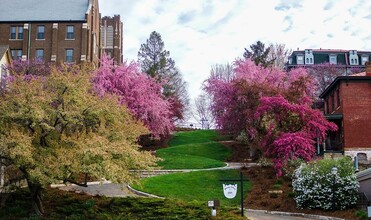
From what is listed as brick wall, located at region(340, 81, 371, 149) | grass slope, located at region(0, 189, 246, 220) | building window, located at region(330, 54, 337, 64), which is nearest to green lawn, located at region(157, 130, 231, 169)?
brick wall, located at region(340, 81, 371, 149)

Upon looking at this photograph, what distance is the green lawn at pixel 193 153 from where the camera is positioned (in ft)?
107

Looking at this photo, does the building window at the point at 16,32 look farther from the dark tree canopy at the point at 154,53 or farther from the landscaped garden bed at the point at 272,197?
the landscaped garden bed at the point at 272,197

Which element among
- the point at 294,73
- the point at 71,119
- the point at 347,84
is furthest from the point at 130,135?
the point at 294,73

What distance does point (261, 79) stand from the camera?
39.8 meters

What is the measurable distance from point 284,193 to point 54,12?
42.4m

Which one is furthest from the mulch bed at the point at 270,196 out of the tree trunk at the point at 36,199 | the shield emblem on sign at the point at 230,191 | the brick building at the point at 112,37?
the brick building at the point at 112,37

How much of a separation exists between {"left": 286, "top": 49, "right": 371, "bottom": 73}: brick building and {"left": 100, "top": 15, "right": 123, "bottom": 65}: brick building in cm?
2673

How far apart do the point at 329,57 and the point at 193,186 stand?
6175 centimetres

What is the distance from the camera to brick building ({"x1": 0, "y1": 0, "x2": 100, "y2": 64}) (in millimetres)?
56562

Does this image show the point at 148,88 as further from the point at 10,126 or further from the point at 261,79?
the point at 10,126

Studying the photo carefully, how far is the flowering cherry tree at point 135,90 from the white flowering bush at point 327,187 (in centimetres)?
1944

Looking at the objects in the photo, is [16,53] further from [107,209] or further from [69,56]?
[107,209]

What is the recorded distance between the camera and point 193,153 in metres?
40.3

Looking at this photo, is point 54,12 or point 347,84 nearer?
point 347,84
